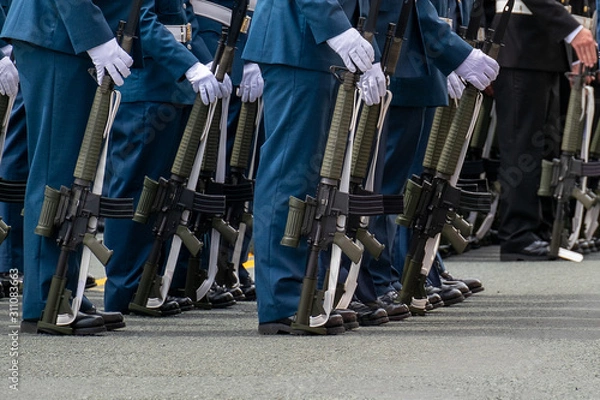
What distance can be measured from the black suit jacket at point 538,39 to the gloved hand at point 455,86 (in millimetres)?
2038

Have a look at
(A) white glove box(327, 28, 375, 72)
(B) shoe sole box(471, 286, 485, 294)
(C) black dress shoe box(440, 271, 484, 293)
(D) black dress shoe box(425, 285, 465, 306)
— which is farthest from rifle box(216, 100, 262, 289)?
(A) white glove box(327, 28, 375, 72)

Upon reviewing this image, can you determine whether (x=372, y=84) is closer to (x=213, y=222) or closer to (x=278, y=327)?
(x=278, y=327)

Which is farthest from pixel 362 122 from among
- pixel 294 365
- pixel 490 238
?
pixel 490 238

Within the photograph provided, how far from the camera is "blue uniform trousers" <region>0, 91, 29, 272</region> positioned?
655cm

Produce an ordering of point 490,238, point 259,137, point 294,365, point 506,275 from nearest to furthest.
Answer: point 294,365 < point 259,137 < point 506,275 < point 490,238

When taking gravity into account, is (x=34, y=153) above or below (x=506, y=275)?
above

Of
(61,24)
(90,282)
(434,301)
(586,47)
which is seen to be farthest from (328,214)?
(586,47)

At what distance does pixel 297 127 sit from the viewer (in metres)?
5.17

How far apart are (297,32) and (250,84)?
4.33 feet

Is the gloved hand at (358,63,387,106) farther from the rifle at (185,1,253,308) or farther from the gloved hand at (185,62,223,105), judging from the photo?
the rifle at (185,1,253,308)

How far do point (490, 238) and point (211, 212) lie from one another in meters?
3.87

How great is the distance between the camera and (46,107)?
16.8 feet

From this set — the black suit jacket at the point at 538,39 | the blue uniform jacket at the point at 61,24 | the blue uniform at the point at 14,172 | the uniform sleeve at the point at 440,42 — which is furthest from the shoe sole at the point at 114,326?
the black suit jacket at the point at 538,39

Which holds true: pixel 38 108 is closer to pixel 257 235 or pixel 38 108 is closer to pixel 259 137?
pixel 257 235
